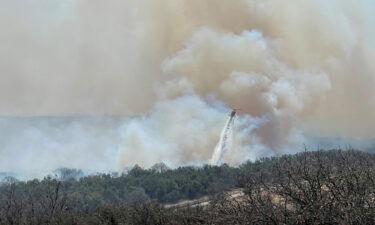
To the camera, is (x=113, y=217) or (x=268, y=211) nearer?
(x=268, y=211)

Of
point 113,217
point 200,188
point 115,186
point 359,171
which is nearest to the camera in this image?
point 359,171

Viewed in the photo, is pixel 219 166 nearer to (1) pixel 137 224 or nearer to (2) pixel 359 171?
(1) pixel 137 224

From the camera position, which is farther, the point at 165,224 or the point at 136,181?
the point at 136,181

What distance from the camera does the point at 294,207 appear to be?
77.7 feet

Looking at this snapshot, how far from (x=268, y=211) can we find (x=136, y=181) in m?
111

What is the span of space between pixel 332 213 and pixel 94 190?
10724cm

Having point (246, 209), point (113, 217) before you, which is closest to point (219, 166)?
point (113, 217)

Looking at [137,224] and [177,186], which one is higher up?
[177,186]

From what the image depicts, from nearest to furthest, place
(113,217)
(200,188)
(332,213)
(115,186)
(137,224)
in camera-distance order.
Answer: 1. (332,213)
2. (137,224)
3. (113,217)
4. (200,188)
5. (115,186)

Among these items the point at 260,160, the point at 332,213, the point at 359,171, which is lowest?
the point at 332,213

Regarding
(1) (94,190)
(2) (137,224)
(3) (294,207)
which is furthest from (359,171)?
(1) (94,190)

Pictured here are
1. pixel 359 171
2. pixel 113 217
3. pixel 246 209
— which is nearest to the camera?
pixel 359 171

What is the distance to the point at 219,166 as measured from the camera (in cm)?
13088

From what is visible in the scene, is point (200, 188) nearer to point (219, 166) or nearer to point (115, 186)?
point (219, 166)
